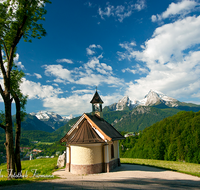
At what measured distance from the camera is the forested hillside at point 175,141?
160ft

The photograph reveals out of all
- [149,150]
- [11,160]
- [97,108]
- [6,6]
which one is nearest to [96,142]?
[97,108]

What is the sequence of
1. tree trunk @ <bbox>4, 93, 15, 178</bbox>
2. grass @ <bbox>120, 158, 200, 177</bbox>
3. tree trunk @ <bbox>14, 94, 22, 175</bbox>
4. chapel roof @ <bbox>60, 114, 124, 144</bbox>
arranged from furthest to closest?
grass @ <bbox>120, 158, 200, 177</bbox>, chapel roof @ <bbox>60, 114, 124, 144</bbox>, tree trunk @ <bbox>14, 94, 22, 175</bbox>, tree trunk @ <bbox>4, 93, 15, 178</bbox>

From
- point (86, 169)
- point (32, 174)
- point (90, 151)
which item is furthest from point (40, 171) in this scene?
point (90, 151)

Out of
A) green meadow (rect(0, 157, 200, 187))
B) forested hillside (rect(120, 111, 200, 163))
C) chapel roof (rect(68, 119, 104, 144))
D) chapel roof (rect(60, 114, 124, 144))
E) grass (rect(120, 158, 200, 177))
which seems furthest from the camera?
forested hillside (rect(120, 111, 200, 163))

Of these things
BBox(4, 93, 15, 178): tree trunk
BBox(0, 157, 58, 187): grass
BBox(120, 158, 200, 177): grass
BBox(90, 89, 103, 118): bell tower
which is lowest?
BBox(120, 158, 200, 177): grass

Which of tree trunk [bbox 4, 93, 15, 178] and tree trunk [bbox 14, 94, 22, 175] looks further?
tree trunk [bbox 14, 94, 22, 175]

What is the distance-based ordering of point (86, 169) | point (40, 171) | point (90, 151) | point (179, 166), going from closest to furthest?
point (86, 169) < point (90, 151) < point (40, 171) < point (179, 166)

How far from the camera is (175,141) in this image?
55.7 meters

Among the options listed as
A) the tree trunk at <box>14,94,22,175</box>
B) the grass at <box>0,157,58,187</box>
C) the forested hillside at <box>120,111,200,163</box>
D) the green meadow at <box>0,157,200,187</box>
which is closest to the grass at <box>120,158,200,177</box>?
the green meadow at <box>0,157,200,187</box>

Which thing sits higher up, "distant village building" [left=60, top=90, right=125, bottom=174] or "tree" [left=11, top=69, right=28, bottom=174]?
"tree" [left=11, top=69, right=28, bottom=174]

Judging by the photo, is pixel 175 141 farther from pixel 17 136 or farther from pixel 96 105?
pixel 17 136

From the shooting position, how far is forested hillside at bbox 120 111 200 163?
4888cm

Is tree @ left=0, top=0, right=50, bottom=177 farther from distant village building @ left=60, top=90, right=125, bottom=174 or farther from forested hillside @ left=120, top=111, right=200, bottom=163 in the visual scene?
forested hillside @ left=120, top=111, right=200, bottom=163

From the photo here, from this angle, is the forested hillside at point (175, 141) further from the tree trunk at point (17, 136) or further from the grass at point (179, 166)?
the tree trunk at point (17, 136)
